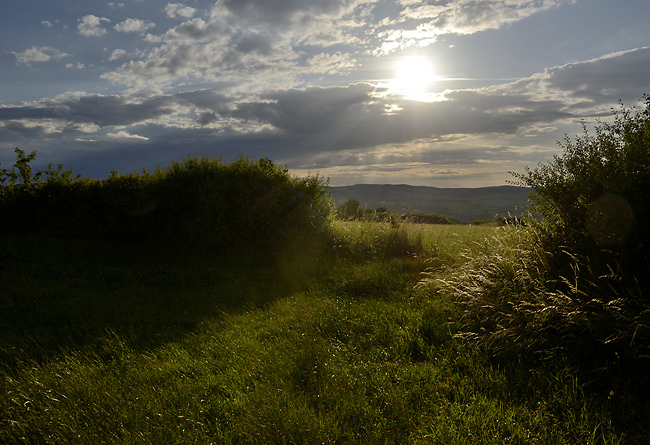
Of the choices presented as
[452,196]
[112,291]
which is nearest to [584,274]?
[112,291]

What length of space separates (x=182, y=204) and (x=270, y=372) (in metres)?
9.76

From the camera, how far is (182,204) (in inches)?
519

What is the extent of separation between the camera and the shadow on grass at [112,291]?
6184 millimetres

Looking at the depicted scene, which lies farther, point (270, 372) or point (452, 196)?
point (452, 196)

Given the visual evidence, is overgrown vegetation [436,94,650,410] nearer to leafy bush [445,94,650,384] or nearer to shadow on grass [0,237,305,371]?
leafy bush [445,94,650,384]

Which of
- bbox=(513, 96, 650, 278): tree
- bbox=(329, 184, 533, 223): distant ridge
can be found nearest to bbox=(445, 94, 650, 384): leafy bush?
bbox=(513, 96, 650, 278): tree

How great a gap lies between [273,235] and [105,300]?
557 cm

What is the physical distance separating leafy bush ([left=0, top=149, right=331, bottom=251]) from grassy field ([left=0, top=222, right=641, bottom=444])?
373cm

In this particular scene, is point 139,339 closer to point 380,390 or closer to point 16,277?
point 380,390

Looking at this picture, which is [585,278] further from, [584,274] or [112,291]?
[112,291]

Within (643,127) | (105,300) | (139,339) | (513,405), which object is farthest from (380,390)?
(105,300)

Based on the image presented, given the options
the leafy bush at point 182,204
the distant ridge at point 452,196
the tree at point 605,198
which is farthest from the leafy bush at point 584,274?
the distant ridge at point 452,196

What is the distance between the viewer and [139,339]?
598 cm

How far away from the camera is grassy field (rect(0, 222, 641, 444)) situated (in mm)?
3650
